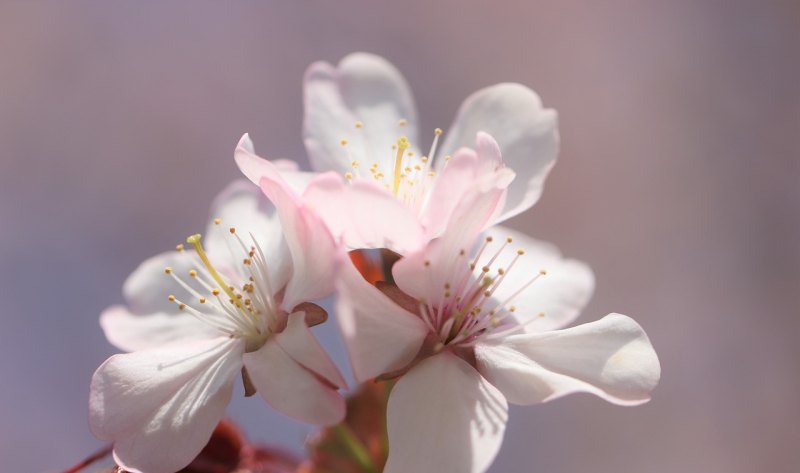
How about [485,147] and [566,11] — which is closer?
[485,147]

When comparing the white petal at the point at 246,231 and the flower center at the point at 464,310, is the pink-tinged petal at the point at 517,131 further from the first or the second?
the white petal at the point at 246,231

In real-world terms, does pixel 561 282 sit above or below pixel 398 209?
below

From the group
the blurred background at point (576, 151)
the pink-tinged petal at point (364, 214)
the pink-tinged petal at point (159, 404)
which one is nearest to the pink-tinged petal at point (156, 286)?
the pink-tinged petal at point (159, 404)

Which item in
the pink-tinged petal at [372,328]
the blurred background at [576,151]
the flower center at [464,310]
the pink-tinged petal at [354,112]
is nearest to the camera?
the pink-tinged petal at [372,328]

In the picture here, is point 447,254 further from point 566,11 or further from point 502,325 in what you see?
point 566,11

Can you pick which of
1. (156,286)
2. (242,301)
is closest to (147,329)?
(156,286)

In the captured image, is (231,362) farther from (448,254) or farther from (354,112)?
(354,112)

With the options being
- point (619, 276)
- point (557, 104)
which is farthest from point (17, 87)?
point (619, 276)
